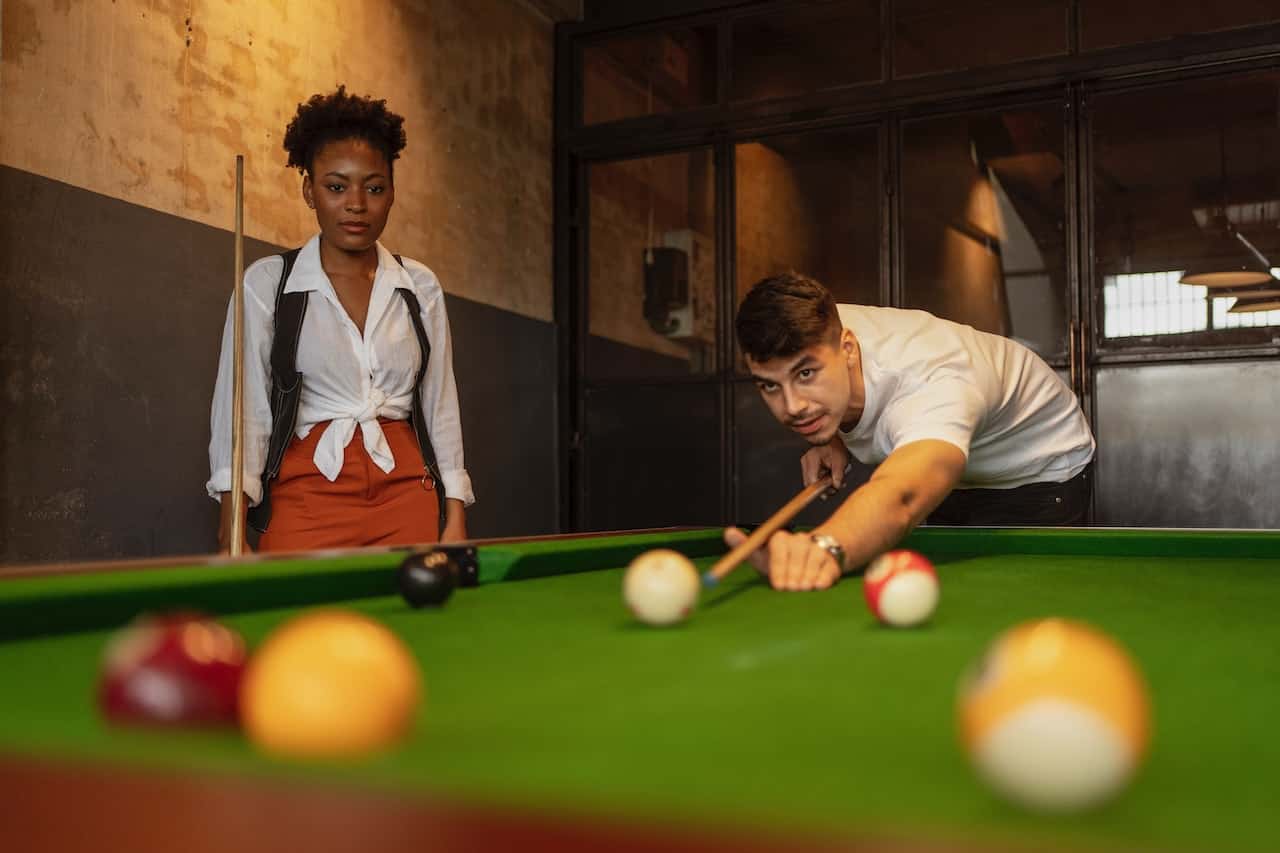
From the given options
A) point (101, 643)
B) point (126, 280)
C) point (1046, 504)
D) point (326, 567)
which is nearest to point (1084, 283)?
point (1046, 504)

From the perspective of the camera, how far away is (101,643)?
1.23 metres

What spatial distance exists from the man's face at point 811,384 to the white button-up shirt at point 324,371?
0.97 m

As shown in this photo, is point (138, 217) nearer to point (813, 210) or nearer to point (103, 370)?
point (103, 370)

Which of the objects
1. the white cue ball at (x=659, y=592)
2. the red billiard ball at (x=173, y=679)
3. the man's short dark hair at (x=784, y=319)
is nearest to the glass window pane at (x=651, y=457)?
the man's short dark hair at (x=784, y=319)

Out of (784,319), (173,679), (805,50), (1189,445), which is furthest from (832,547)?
(805,50)

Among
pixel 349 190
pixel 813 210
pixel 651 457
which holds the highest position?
pixel 813 210

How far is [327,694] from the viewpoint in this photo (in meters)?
0.72

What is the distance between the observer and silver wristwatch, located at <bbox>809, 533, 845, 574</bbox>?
198cm

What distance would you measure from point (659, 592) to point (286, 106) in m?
3.60

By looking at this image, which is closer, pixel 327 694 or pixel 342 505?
pixel 327 694

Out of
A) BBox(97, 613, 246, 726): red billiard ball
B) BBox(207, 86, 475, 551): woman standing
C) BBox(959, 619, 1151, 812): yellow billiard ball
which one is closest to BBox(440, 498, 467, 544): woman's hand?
BBox(207, 86, 475, 551): woman standing

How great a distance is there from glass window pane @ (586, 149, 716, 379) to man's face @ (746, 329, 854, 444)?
3346mm

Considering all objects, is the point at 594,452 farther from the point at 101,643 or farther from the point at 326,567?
the point at 101,643

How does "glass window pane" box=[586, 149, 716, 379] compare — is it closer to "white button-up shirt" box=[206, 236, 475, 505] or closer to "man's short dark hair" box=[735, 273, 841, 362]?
"white button-up shirt" box=[206, 236, 475, 505]
